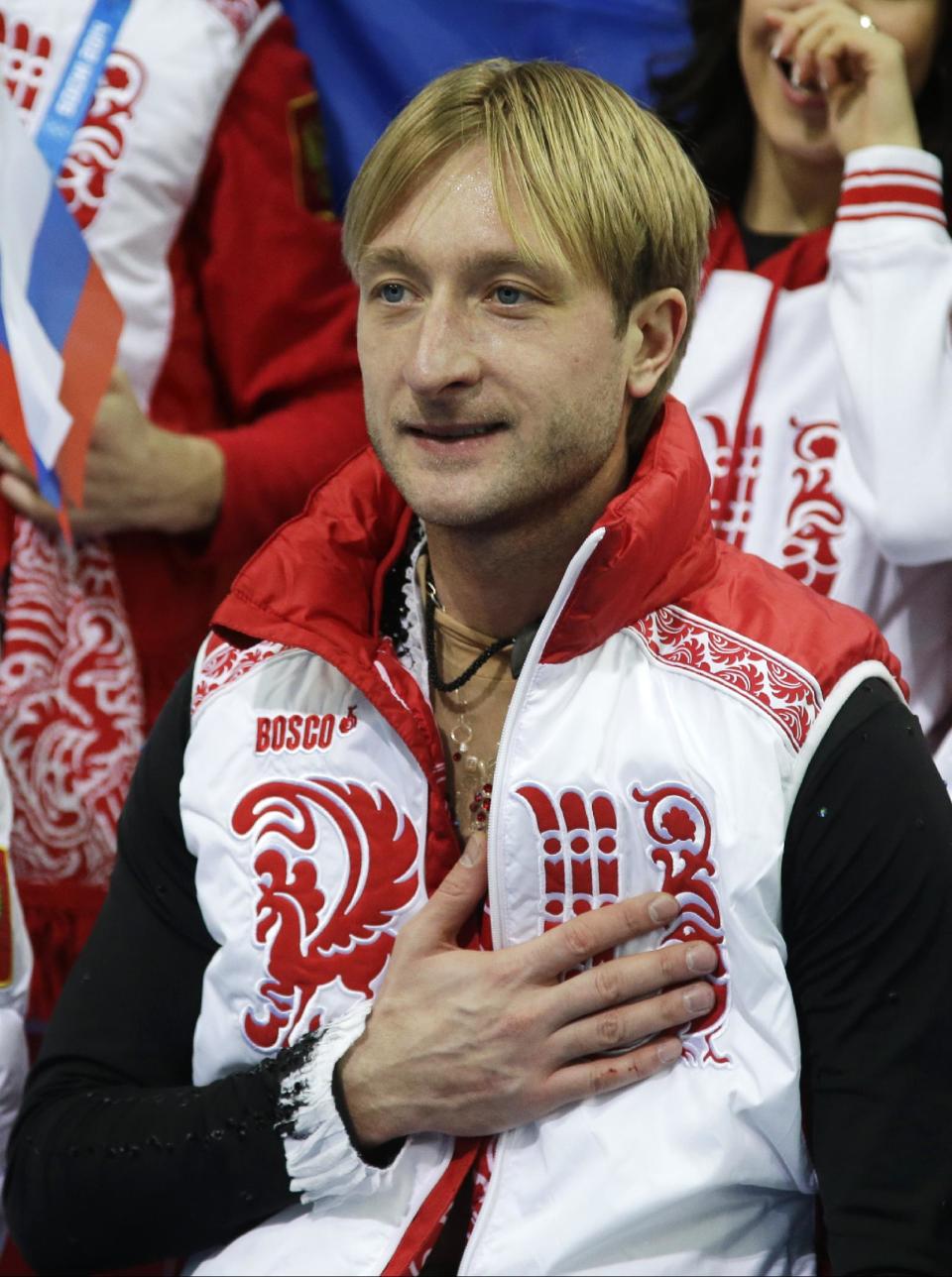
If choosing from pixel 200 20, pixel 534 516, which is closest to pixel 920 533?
pixel 534 516

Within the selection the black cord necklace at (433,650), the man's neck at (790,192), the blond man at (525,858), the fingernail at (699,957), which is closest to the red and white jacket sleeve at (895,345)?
the man's neck at (790,192)

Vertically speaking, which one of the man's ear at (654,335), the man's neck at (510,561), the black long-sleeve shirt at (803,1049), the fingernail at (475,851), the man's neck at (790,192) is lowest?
the black long-sleeve shirt at (803,1049)

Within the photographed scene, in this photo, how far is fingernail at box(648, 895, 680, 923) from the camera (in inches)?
45.9

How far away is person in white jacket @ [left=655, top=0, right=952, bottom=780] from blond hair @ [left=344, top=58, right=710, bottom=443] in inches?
12.9

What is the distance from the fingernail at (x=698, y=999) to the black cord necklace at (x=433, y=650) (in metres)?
0.31

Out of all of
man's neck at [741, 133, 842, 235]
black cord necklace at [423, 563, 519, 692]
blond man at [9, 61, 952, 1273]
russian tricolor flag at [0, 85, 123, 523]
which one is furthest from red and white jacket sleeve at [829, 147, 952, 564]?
russian tricolor flag at [0, 85, 123, 523]

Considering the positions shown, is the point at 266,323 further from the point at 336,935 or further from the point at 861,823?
the point at 861,823

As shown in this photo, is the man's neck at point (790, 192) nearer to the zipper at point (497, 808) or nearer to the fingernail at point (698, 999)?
the zipper at point (497, 808)

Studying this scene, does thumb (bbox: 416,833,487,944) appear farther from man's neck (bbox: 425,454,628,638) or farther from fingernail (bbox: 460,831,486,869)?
man's neck (bbox: 425,454,628,638)

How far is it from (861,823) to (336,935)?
0.40 m

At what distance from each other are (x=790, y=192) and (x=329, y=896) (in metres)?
0.94

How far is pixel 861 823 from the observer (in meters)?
1.14

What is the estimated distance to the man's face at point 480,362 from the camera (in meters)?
1.20

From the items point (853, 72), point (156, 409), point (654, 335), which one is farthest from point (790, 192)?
point (156, 409)
